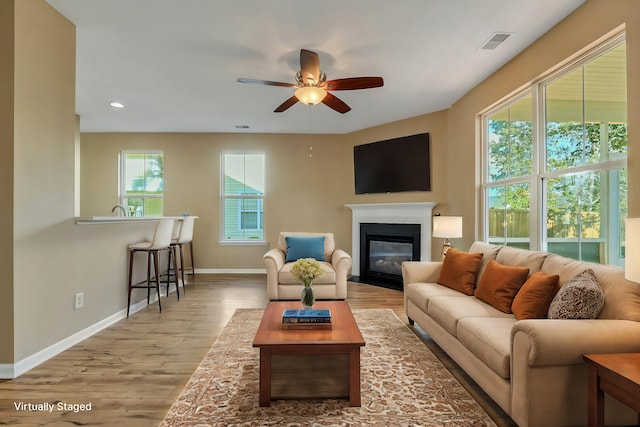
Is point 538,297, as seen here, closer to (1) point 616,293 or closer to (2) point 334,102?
(1) point 616,293

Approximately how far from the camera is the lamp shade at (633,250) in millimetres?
1516

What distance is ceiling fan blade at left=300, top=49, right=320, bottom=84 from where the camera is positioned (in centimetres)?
280

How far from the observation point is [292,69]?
3.59 metres

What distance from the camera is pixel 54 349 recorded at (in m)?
2.69

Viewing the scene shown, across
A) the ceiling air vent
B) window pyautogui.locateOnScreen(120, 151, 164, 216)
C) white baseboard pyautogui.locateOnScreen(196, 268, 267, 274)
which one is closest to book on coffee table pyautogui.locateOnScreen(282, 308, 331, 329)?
the ceiling air vent

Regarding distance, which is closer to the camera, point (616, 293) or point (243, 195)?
point (616, 293)

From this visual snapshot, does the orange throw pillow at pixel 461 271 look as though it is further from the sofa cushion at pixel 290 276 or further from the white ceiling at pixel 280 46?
the white ceiling at pixel 280 46

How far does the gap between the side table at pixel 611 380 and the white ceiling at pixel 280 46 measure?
2453 millimetres

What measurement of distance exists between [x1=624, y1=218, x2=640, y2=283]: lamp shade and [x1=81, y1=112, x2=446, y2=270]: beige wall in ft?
15.4

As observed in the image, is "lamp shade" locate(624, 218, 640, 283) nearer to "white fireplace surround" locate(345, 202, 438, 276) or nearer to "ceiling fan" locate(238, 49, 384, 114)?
"ceiling fan" locate(238, 49, 384, 114)

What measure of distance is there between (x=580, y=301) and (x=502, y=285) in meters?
0.68

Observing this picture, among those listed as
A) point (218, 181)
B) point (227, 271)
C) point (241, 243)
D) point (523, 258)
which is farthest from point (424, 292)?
point (218, 181)

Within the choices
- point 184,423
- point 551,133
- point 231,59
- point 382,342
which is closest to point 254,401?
point 184,423

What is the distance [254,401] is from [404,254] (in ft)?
13.1
